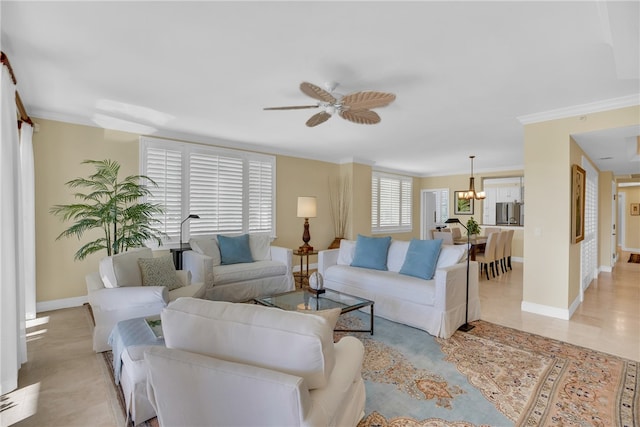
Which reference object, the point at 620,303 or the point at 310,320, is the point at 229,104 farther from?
the point at 620,303

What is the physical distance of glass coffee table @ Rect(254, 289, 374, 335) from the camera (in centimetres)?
302

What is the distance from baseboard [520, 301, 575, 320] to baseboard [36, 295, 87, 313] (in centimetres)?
598

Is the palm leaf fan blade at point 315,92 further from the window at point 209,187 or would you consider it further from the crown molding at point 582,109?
the window at point 209,187

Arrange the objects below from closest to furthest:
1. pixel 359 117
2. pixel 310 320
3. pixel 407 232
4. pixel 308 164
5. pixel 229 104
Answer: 1. pixel 310 320
2. pixel 359 117
3. pixel 229 104
4. pixel 308 164
5. pixel 407 232

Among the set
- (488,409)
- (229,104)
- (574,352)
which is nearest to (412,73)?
(229,104)

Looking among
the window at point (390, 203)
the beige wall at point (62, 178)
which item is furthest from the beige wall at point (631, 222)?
the beige wall at point (62, 178)

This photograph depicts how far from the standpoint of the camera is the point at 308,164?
6684mm

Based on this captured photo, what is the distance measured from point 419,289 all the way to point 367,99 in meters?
2.11

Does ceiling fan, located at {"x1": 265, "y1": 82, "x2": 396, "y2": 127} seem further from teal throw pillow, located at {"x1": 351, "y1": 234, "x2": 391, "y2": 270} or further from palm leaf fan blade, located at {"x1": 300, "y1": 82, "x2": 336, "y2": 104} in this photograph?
teal throw pillow, located at {"x1": 351, "y1": 234, "x2": 391, "y2": 270}

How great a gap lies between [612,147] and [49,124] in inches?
304

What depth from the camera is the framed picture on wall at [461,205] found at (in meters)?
8.66

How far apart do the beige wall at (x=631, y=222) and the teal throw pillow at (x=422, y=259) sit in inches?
415

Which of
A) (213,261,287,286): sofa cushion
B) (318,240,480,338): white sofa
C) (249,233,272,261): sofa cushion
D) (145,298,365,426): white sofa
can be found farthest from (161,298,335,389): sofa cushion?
(249,233,272,261): sofa cushion

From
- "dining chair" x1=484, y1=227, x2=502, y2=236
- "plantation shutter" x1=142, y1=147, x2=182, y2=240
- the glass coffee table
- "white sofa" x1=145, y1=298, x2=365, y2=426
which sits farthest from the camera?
"dining chair" x1=484, y1=227, x2=502, y2=236
